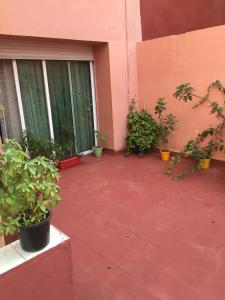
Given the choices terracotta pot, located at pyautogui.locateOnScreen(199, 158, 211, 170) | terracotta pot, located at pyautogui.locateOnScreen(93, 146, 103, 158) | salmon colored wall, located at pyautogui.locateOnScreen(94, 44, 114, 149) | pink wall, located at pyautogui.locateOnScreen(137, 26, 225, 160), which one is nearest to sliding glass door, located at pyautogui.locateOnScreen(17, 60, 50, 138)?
terracotta pot, located at pyautogui.locateOnScreen(93, 146, 103, 158)

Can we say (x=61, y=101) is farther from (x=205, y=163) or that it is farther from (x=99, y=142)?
(x=205, y=163)

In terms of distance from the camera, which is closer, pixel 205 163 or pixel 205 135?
pixel 205 163

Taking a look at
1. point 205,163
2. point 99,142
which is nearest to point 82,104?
point 99,142

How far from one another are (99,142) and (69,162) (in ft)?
3.46

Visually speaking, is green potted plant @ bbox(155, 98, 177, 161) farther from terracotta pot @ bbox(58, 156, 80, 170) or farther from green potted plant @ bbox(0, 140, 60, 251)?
green potted plant @ bbox(0, 140, 60, 251)

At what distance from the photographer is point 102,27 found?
4.52 m

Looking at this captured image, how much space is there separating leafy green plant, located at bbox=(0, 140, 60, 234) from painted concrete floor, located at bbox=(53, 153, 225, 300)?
93 centimetres

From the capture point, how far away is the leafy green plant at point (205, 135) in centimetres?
409

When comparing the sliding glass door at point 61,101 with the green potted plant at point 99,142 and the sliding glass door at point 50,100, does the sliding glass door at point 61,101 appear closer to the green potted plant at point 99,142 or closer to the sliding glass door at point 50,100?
the sliding glass door at point 50,100

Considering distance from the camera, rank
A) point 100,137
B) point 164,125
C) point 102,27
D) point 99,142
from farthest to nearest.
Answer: point 99,142 < point 100,137 < point 164,125 < point 102,27

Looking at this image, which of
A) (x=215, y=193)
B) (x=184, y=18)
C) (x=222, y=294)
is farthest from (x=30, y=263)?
(x=184, y=18)

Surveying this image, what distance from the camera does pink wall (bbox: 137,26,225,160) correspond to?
13.4 feet

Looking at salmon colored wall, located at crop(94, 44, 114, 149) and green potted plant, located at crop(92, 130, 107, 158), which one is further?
green potted plant, located at crop(92, 130, 107, 158)

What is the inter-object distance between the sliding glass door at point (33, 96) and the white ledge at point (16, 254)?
332cm
